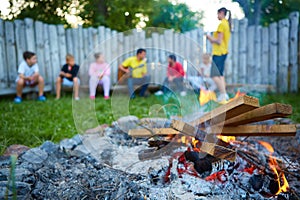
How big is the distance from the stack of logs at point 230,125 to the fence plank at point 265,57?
469 cm

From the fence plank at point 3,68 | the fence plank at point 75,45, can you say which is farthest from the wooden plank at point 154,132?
the fence plank at point 75,45

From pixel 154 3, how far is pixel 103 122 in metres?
1.41

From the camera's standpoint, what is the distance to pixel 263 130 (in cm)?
172

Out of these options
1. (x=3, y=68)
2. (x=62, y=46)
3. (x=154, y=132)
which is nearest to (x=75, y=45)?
(x=62, y=46)

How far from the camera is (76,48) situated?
5988 millimetres

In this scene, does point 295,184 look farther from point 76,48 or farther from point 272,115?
point 76,48

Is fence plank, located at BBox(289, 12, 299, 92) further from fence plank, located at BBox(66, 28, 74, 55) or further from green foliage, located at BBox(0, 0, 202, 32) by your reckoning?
fence plank, located at BBox(66, 28, 74, 55)

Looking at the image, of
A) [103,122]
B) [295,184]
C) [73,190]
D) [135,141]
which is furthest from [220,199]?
[103,122]

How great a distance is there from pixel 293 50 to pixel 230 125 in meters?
4.73

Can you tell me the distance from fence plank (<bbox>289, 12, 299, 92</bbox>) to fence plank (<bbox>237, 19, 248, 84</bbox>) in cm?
83

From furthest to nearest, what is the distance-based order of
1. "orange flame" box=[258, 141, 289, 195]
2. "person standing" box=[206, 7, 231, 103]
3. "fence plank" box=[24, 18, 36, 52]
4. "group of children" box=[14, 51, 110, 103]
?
1. "fence plank" box=[24, 18, 36, 52]
2. "group of children" box=[14, 51, 110, 103]
3. "person standing" box=[206, 7, 231, 103]
4. "orange flame" box=[258, 141, 289, 195]

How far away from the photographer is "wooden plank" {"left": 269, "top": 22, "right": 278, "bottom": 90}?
5949 mm

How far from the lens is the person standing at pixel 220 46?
2.60 metres

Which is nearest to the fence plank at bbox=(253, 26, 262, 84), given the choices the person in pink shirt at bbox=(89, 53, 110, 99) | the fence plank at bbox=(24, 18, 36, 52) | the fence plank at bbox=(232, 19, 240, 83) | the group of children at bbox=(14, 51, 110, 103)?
the fence plank at bbox=(232, 19, 240, 83)
